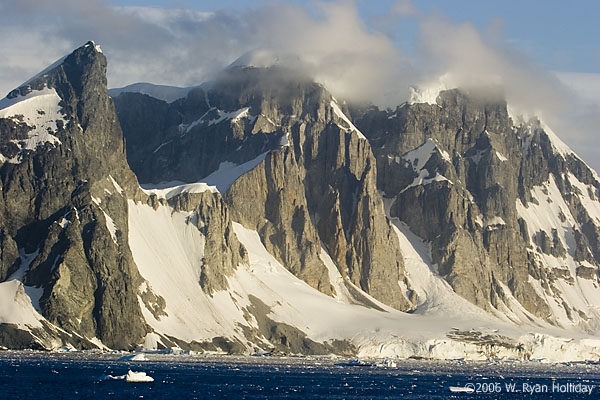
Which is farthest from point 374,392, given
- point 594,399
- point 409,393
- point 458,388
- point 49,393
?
point 49,393

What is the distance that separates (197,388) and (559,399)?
56976mm

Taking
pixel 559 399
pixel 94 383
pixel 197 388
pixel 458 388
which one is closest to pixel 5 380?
pixel 94 383

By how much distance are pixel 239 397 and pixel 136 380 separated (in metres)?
28.8

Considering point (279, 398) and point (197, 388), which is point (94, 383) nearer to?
point (197, 388)

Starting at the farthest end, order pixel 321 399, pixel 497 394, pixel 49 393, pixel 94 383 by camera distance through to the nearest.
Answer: pixel 497 394 → pixel 94 383 → pixel 321 399 → pixel 49 393

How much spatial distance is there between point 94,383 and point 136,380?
36.2 ft

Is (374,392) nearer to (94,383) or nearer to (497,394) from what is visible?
(497,394)

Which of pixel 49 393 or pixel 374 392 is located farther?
pixel 374 392

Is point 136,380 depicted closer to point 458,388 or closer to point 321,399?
point 321,399

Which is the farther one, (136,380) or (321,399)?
(136,380)

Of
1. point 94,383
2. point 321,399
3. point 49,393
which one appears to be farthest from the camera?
point 94,383

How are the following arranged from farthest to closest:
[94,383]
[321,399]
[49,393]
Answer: [94,383] < [321,399] < [49,393]

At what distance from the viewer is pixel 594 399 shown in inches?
7303

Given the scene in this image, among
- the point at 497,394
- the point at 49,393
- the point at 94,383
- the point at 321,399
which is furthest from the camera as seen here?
the point at 497,394
